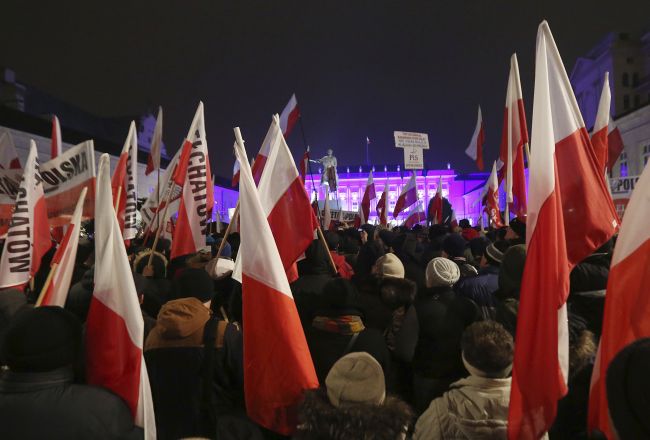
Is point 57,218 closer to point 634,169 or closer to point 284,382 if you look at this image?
point 284,382

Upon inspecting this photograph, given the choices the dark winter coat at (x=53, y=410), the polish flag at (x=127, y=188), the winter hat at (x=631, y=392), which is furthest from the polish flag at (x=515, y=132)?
the polish flag at (x=127, y=188)

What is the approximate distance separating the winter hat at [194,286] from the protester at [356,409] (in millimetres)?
1355

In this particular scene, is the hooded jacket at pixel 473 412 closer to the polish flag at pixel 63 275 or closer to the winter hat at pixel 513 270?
the winter hat at pixel 513 270

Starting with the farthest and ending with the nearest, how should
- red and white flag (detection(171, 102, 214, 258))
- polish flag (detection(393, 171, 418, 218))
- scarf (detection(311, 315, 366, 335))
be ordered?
polish flag (detection(393, 171, 418, 218))
red and white flag (detection(171, 102, 214, 258))
scarf (detection(311, 315, 366, 335))

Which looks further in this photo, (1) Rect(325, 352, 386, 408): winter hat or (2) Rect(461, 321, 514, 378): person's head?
(2) Rect(461, 321, 514, 378): person's head

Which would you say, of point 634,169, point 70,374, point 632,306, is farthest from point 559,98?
point 634,169

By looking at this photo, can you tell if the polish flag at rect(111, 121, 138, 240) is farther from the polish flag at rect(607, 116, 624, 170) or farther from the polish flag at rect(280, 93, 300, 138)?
the polish flag at rect(607, 116, 624, 170)

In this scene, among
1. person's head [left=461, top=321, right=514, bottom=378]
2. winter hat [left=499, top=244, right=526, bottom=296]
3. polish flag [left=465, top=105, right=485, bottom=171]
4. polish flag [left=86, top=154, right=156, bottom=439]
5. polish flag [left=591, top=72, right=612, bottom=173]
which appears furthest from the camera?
polish flag [left=465, top=105, right=485, bottom=171]

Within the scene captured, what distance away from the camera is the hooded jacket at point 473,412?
2201 millimetres

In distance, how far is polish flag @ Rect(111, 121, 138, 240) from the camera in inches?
235

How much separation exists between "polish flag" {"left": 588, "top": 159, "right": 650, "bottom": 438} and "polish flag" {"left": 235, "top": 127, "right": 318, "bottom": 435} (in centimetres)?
134

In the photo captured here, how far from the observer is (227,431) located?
2.65m

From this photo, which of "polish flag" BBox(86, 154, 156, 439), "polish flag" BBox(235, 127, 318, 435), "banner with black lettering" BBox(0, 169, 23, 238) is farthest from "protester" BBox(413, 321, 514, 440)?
"banner with black lettering" BBox(0, 169, 23, 238)

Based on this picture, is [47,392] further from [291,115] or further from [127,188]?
[291,115]
